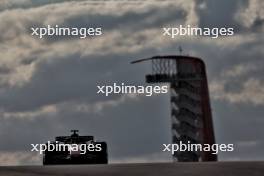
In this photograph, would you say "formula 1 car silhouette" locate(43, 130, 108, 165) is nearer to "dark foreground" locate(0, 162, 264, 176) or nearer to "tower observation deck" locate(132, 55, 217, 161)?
"dark foreground" locate(0, 162, 264, 176)

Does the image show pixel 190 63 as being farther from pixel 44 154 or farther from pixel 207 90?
pixel 44 154

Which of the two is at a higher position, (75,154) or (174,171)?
(75,154)

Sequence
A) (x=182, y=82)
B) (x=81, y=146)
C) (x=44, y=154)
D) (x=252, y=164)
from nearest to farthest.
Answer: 1. (x=252, y=164)
2. (x=44, y=154)
3. (x=81, y=146)
4. (x=182, y=82)

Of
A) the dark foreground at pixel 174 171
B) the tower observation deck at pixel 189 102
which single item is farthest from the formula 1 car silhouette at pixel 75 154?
the tower observation deck at pixel 189 102

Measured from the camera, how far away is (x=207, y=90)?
139375 millimetres

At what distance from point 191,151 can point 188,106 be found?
1742 centimetres

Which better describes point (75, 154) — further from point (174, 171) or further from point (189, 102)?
point (189, 102)

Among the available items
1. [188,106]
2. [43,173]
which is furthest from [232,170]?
[188,106]

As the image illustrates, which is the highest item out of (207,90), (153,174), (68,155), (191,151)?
(207,90)

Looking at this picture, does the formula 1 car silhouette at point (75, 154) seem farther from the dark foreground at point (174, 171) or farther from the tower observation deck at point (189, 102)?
the tower observation deck at point (189, 102)

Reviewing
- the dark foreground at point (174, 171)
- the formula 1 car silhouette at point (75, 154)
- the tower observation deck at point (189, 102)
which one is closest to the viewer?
the dark foreground at point (174, 171)

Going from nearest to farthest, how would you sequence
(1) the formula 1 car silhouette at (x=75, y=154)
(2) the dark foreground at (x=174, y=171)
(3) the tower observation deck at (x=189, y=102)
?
1. (2) the dark foreground at (x=174, y=171)
2. (1) the formula 1 car silhouette at (x=75, y=154)
3. (3) the tower observation deck at (x=189, y=102)

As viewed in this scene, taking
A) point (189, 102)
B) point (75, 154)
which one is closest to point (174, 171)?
point (75, 154)

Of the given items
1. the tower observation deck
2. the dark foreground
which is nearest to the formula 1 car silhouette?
the dark foreground
